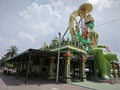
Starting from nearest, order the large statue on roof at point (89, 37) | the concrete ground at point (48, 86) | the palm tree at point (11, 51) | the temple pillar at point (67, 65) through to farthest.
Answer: the concrete ground at point (48, 86), the temple pillar at point (67, 65), the large statue on roof at point (89, 37), the palm tree at point (11, 51)

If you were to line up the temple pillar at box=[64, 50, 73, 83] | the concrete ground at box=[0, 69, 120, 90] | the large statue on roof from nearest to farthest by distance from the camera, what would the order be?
the concrete ground at box=[0, 69, 120, 90] → the temple pillar at box=[64, 50, 73, 83] → the large statue on roof

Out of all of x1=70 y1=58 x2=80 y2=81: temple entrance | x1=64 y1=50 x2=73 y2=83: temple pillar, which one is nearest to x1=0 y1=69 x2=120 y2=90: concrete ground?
x1=64 y1=50 x2=73 y2=83: temple pillar

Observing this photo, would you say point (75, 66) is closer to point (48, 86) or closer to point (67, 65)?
point (67, 65)

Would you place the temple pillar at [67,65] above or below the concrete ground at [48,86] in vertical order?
above

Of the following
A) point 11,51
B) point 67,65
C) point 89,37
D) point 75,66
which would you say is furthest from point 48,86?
point 11,51

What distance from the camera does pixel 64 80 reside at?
2233 centimetres

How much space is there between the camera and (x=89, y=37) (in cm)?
3444

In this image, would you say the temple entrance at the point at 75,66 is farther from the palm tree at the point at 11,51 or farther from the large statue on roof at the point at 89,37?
the palm tree at the point at 11,51

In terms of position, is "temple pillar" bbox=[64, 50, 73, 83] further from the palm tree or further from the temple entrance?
the palm tree

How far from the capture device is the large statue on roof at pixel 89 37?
29062 millimetres

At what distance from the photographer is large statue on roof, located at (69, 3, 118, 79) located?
29.1m

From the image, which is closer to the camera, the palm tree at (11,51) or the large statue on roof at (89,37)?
the large statue on roof at (89,37)

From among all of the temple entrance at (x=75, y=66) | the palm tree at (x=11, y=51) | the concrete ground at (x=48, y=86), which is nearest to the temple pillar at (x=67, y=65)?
the concrete ground at (x=48, y=86)

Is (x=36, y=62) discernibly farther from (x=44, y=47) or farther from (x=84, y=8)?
(x=84, y=8)
